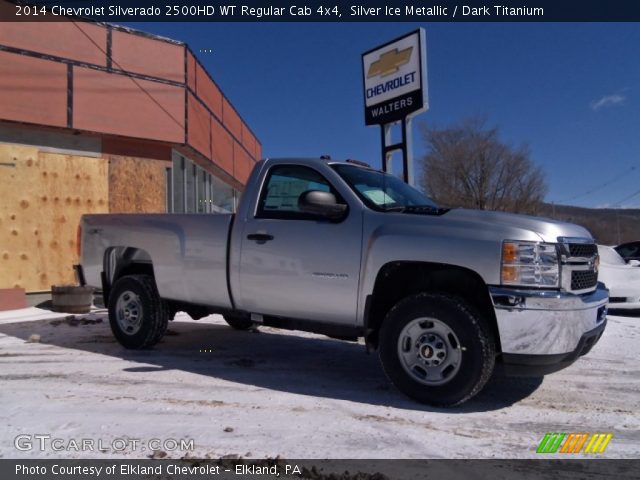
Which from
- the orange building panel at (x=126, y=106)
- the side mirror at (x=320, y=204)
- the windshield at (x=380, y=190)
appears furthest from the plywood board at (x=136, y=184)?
the side mirror at (x=320, y=204)

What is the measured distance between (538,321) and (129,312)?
4286 mm

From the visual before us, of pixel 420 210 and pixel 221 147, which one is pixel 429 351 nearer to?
pixel 420 210

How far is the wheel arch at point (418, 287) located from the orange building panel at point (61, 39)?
869 cm

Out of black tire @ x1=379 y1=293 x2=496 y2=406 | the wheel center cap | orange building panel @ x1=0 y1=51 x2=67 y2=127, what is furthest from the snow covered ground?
orange building panel @ x1=0 y1=51 x2=67 y2=127

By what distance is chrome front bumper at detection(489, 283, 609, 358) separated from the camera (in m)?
3.49

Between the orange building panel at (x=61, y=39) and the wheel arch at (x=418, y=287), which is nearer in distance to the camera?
the wheel arch at (x=418, y=287)

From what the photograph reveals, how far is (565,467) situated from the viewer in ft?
9.53

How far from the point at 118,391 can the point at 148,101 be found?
8.29 metres

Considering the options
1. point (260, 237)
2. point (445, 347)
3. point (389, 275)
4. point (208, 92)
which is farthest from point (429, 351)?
point (208, 92)

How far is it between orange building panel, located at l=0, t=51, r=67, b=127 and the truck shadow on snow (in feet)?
13.0

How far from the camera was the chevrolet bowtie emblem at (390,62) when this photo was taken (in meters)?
8.86

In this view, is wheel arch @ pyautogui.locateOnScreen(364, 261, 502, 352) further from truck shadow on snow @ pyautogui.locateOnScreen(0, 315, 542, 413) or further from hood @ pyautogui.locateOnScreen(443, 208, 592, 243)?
truck shadow on snow @ pyautogui.locateOnScreen(0, 315, 542, 413)

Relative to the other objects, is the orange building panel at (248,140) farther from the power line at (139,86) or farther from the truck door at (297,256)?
the truck door at (297,256)

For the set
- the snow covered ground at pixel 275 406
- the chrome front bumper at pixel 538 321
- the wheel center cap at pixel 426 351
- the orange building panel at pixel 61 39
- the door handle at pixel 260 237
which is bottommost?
the snow covered ground at pixel 275 406
